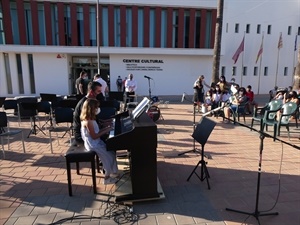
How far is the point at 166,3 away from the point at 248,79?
405 inches

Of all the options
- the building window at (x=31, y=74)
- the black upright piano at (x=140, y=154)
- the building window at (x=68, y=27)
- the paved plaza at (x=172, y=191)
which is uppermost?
the building window at (x=68, y=27)

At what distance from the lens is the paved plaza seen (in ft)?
10.3

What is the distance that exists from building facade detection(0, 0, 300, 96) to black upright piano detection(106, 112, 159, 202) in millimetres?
14114

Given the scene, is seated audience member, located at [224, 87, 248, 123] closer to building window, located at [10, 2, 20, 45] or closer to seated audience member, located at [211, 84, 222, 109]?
seated audience member, located at [211, 84, 222, 109]

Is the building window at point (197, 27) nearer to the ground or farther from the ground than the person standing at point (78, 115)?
farther from the ground

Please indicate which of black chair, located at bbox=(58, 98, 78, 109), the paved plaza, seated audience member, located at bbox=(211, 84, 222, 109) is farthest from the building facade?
the paved plaza

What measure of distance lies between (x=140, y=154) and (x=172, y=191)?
95 cm

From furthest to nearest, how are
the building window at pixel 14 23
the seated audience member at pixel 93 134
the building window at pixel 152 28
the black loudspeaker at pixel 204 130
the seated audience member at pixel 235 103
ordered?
the building window at pixel 152 28 → the building window at pixel 14 23 → the seated audience member at pixel 235 103 → the black loudspeaker at pixel 204 130 → the seated audience member at pixel 93 134

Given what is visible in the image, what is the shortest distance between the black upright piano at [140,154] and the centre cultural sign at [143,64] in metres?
15.8

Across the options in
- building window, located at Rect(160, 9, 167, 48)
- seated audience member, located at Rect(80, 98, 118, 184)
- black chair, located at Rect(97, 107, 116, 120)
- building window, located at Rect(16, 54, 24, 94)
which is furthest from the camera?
building window, located at Rect(160, 9, 167, 48)

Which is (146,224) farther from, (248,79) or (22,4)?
(248,79)

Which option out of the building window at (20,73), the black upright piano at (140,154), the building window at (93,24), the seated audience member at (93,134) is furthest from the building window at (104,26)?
the black upright piano at (140,154)

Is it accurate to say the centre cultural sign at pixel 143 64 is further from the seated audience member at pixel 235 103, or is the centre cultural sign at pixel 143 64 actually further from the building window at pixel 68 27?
the seated audience member at pixel 235 103

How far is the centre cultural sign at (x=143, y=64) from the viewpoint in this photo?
61.6 ft
